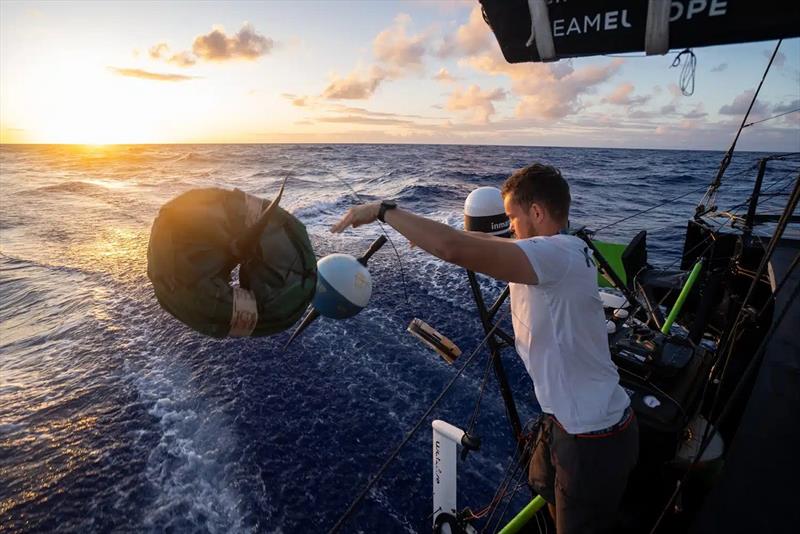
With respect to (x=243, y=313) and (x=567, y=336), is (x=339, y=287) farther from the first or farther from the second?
(x=567, y=336)

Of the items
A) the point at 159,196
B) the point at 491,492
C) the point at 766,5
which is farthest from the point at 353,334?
the point at 159,196

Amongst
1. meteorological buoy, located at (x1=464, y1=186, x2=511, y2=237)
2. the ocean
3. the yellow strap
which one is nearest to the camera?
the yellow strap

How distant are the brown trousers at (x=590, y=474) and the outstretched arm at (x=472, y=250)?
112 centimetres

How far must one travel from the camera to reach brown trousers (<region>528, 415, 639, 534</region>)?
242 centimetres

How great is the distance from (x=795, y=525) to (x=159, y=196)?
88.4 ft

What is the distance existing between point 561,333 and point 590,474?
0.91 metres

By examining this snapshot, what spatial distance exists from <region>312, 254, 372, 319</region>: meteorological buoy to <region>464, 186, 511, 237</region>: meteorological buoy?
38.3 inches

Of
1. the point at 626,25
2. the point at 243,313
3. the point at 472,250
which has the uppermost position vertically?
the point at 626,25

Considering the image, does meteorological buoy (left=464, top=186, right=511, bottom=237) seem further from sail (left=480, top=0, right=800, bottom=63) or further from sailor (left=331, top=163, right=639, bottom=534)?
sail (left=480, top=0, right=800, bottom=63)

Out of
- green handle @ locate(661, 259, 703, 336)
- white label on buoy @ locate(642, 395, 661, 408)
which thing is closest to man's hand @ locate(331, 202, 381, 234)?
white label on buoy @ locate(642, 395, 661, 408)

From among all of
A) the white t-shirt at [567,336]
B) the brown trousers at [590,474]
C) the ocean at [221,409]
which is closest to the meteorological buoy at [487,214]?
the white t-shirt at [567,336]

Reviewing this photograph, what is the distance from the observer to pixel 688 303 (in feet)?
25.2

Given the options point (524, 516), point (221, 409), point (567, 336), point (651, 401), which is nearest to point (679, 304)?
point (651, 401)

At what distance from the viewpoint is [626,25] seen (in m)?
2.14
